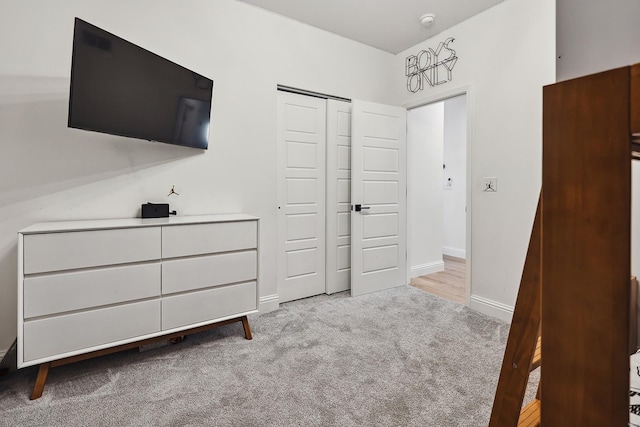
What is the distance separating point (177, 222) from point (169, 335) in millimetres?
747

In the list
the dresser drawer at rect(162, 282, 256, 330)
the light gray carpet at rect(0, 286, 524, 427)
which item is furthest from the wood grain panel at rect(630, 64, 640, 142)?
the dresser drawer at rect(162, 282, 256, 330)

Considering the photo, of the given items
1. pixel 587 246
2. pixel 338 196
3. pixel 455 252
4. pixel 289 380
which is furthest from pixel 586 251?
pixel 455 252

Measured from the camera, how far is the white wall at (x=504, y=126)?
2.44 m

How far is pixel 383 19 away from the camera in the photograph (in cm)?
293

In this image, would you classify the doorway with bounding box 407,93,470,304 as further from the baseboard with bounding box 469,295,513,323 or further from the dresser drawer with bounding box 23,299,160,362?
the dresser drawer with bounding box 23,299,160,362

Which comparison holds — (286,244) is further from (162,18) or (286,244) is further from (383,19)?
(383,19)

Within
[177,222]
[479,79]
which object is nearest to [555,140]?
[177,222]

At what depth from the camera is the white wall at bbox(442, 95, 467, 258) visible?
203 inches

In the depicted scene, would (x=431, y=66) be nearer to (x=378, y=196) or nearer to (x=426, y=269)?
(x=378, y=196)

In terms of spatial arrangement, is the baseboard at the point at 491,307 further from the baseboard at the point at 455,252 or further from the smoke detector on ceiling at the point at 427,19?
the smoke detector on ceiling at the point at 427,19

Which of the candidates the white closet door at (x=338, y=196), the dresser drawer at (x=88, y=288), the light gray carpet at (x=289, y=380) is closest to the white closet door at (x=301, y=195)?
the white closet door at (x=338, y=196)

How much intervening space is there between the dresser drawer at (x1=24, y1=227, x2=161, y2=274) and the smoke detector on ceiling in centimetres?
289

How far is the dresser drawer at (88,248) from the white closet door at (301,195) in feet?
4.14

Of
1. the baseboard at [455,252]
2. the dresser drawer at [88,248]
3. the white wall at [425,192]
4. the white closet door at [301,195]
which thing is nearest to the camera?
the dresser drawer at [88,248]
